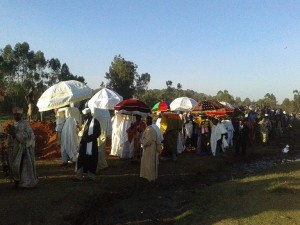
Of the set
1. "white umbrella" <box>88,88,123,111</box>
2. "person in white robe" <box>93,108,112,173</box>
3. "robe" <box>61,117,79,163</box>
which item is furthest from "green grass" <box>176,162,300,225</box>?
"white umbrella" <box>88,88,123,111</box>

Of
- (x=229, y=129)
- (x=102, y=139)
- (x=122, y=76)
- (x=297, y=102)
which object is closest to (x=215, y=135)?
(x=229, y=129)

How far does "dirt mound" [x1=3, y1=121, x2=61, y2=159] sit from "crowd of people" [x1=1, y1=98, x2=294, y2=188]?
5.72 ft

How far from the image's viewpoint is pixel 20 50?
42.9 meters

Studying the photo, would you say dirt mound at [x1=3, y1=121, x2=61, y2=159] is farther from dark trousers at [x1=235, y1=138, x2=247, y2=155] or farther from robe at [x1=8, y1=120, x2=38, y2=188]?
dark trousers at [x1=235, y1=138, x2=247, y2=155]

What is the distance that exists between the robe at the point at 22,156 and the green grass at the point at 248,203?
3598 millimetres

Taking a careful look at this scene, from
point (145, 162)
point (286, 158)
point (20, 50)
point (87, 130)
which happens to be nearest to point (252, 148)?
point (286, 158)

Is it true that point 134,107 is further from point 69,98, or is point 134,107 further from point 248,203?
point 248,203

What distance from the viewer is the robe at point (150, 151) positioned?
10.1 meters

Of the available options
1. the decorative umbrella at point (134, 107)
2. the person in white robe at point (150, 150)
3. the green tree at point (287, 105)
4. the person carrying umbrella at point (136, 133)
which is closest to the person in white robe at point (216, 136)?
the person carrying umbrella at point (136, 133)

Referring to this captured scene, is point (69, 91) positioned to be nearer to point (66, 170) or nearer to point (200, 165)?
point (66, 170)

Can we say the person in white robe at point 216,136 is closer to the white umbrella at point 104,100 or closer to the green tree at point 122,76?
the white umbrella at point 104,100

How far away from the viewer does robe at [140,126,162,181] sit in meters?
10.1

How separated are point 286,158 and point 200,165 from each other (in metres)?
6.14

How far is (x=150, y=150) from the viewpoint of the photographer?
33.3 ft
